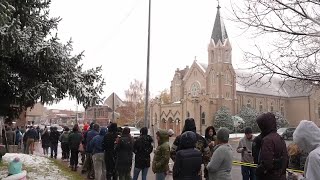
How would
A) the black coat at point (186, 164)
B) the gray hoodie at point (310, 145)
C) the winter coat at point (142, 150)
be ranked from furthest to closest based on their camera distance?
the winter coat at point (142, 150) < the black coat at point (186, 164) < the gray hoodie at point (310, 145)

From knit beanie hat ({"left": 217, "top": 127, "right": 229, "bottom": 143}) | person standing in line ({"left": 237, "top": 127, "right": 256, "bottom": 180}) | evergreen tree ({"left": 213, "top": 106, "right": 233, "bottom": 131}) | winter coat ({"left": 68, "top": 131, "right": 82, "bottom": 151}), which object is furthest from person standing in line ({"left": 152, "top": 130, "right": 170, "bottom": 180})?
evergreen tree ({"left": 213, "top": 106, "right": 233, "bottom": 131})

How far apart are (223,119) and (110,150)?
164 ft

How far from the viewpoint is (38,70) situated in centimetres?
1140

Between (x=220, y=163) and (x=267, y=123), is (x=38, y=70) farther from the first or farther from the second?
(x=267, y=123)

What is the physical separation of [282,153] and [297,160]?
1.15 metres

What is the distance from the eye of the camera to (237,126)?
5903 centimetres

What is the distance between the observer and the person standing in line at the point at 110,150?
1073cm

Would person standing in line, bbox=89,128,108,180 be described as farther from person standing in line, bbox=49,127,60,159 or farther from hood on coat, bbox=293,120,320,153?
person standing in line, bbox=49,127,60,159

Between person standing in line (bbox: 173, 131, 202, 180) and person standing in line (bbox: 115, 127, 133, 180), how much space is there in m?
3.96

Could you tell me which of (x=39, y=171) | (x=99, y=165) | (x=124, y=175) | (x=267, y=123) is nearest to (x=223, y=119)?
(x=39, y=171)

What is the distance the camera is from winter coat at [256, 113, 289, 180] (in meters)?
5.11

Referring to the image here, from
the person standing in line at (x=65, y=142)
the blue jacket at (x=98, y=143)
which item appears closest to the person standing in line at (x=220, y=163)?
A: the blue jacket at (x=98, y=143)

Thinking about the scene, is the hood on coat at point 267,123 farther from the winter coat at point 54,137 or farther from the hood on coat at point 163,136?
the winter coat at point 54,137

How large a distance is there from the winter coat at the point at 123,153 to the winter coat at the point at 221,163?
4.06 meters
